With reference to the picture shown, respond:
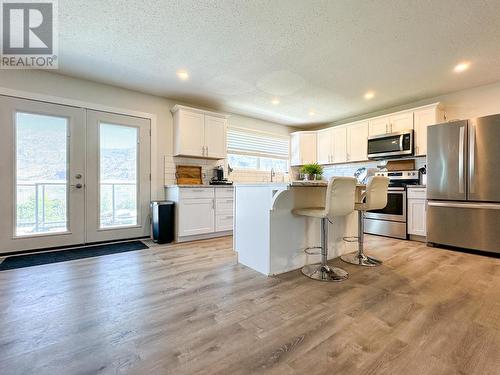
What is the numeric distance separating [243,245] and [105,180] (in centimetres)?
253

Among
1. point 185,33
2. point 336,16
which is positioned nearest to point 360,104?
point 336,16

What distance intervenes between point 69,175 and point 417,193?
5329 millimetres

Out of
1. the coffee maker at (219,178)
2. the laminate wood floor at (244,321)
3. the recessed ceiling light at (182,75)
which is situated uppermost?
the recessed ceiling light at (182,75)

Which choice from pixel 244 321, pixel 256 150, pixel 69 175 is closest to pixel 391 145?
pixel 256 150

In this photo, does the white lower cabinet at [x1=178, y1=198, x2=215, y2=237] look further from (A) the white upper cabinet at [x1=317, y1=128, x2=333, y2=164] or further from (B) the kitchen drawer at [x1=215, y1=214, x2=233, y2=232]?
(A) the white upper cabinet at [x1=317, y1=128, x2=333, y2=164]

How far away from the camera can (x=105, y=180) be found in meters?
3.76

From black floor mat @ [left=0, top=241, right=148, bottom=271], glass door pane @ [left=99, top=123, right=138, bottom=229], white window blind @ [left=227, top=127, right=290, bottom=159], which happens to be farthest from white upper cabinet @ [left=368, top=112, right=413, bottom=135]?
black floor mat @ [left=0, top=241, right=148, bottom=271]

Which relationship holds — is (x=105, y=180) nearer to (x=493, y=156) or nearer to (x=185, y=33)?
(x=185, y=33)

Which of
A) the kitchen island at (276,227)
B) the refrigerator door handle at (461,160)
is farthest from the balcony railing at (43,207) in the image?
the refrigerator door handle at (461,160)

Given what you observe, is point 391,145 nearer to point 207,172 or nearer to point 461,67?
point 461,67

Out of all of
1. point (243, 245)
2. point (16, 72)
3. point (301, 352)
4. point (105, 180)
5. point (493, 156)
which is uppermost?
point (16, 72)

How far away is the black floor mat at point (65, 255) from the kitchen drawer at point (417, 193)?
13.9 feet

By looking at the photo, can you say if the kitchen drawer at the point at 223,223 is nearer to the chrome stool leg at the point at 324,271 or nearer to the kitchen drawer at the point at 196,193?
the kitchen drawer at the point at 196,193

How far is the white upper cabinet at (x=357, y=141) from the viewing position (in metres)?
4.86
